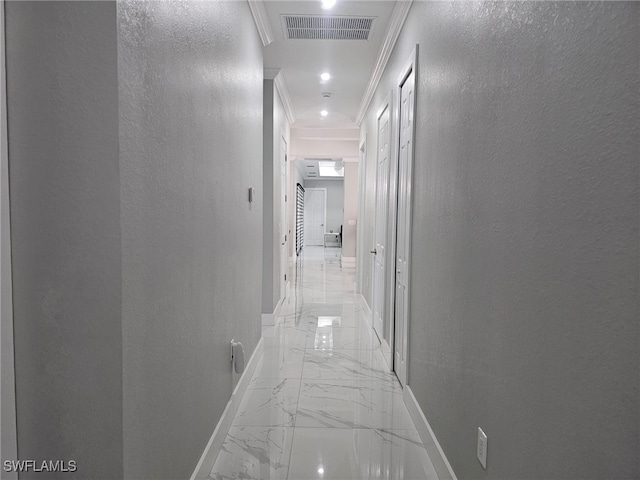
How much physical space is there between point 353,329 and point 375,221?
1144mm

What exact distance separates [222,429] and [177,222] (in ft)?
4.13

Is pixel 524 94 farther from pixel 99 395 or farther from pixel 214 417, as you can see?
pixel 214 417

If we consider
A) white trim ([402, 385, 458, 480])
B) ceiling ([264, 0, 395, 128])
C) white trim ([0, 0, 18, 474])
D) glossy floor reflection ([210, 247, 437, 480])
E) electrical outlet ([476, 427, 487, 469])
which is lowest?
glossy floor reflection ([210, 247, 437, 480])

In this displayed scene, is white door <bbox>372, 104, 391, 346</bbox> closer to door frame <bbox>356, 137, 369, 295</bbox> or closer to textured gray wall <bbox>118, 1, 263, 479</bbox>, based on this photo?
door frame <bbox>356, 137, 369, 295</bbox>

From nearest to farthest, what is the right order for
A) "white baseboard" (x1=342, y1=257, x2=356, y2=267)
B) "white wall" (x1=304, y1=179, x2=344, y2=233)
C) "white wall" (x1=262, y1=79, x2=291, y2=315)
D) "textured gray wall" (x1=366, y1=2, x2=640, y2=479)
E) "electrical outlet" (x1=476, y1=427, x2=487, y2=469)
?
"textured gray wall" (x1=366, y1=2, x2=640, y2=479) < "electrical outlet" (x1=476, y1=427, x2=487, y2=469) < "white wall" (x1=262, y1=79, x2=291, y2=315) < "white baseboard" (x1=342, y1=257, x2=356, y2=267) < "white wall" (x1=304, y1=179, x2=344, y2=233)

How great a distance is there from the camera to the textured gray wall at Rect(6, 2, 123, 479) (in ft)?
3.84

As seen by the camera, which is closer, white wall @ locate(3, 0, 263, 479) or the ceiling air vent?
white wall @ locate(3, 0, 263, 479)

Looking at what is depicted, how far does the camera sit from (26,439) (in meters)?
1.25

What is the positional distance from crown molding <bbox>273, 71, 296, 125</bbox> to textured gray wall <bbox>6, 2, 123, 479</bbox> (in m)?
3.73

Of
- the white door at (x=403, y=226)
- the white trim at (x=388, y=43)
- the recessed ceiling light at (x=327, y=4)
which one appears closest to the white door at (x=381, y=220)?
the white trim at (x=388, y=43)

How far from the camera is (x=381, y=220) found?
4320 mm

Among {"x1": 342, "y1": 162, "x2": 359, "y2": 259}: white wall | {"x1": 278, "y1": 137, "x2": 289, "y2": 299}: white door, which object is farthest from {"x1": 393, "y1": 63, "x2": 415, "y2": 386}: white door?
{"x1": 342, "y1": 162, "x2": 359, "y2": 259}: white wall

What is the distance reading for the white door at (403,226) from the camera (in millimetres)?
2895

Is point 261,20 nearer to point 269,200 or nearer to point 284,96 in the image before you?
point 269,200
